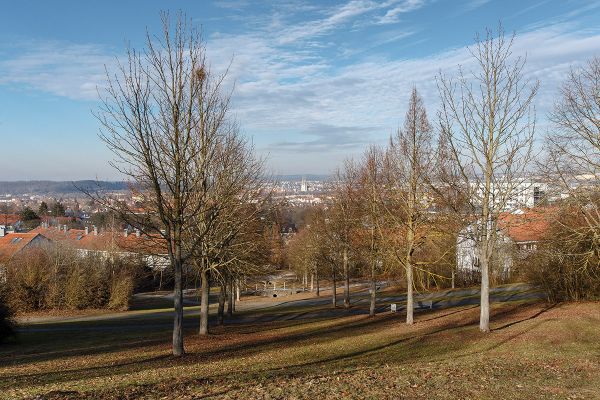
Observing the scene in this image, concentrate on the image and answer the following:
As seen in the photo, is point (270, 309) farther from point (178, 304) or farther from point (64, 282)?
point (178, 304)

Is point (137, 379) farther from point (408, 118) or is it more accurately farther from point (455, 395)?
point (408, 118)

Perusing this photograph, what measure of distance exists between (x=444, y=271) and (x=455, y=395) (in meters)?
38.7

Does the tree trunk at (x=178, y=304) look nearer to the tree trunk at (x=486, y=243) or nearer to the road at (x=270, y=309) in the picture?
the tree trunk at (x=486, y=243)

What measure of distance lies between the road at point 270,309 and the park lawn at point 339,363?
7.57 meters

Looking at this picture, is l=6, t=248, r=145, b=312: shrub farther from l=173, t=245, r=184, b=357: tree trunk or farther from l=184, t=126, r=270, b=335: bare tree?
l=173, t=245, r=184, b=357: tree trunk

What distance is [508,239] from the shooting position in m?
38.2

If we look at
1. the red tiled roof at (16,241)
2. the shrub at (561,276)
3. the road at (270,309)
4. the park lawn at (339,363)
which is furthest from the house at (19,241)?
the shrub at (561,276)

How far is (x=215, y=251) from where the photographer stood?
1791 centimetres

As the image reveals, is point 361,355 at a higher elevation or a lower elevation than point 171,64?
lower

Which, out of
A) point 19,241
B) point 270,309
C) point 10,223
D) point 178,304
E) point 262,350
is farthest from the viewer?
point 10,223

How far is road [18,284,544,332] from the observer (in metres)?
28.0

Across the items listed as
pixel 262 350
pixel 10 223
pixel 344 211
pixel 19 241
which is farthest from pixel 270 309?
pixel 10 223

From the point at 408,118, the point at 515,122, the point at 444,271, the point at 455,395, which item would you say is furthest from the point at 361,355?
the point at 444,271

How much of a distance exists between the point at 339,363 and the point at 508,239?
3087 centimetres
